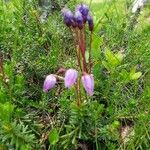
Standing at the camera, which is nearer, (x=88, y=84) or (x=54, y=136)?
(x=88, y=84)

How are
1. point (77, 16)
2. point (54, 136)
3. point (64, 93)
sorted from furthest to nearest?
point (64, 93), point (54, 136), point (77, 16)

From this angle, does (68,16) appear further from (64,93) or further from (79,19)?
(64,93)

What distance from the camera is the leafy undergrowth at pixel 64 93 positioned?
200 centimetres

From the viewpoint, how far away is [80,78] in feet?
6.47

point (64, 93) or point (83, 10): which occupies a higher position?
point (83, 10)

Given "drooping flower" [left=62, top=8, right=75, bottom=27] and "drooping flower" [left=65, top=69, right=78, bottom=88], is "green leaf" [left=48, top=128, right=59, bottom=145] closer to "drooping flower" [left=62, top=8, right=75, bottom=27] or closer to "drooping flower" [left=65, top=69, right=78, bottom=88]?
"drooping flower" [left=65, top=69, right=78, bottom=88]

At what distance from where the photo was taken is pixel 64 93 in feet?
6.97

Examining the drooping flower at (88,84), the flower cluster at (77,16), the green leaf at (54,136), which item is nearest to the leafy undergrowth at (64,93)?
the green leaf at (54,136)

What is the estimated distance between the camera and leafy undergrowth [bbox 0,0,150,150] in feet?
6.58

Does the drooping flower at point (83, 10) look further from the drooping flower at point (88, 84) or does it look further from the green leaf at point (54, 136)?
the green leaf at point (54, 136)

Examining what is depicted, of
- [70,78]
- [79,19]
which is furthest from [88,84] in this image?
[79,19]

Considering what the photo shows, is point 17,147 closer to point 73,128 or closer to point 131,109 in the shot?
point 73,128

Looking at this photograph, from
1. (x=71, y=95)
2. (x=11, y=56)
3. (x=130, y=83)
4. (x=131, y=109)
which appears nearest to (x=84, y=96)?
(x=71, y=95)

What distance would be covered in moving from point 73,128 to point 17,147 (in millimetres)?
239
